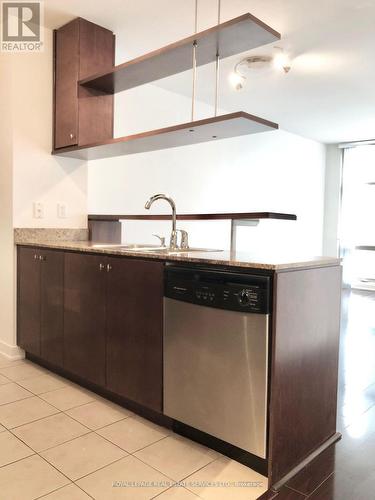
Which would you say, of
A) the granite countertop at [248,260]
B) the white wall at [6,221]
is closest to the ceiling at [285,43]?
the white wall at [6,221]

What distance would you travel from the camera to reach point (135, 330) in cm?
212

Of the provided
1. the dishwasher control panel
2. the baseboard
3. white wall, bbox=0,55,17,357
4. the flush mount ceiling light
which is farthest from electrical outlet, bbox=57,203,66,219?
the flush mount ceiling light

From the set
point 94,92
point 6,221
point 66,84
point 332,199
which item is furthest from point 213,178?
point 332,199

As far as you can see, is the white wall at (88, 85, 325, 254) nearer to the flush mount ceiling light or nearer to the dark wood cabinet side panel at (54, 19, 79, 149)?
the dark wood cabinet side panel at (54, 19, 79, 149)

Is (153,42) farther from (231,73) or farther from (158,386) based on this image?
(158,386)

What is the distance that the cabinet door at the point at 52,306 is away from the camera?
2.66 meters

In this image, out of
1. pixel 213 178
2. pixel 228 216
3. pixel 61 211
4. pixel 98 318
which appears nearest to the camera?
pixel 98 318

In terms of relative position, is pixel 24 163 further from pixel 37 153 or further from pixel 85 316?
pixel 85 316

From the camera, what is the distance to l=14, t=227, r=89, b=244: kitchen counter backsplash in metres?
3.05

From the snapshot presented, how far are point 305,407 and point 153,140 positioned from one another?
182cm

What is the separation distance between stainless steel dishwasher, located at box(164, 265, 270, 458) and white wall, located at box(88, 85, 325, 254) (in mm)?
2363

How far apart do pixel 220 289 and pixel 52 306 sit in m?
1.46

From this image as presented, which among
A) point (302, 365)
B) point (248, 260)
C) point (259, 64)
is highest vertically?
point (259, 64)

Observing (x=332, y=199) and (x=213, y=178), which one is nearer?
(x=213, y=178)
